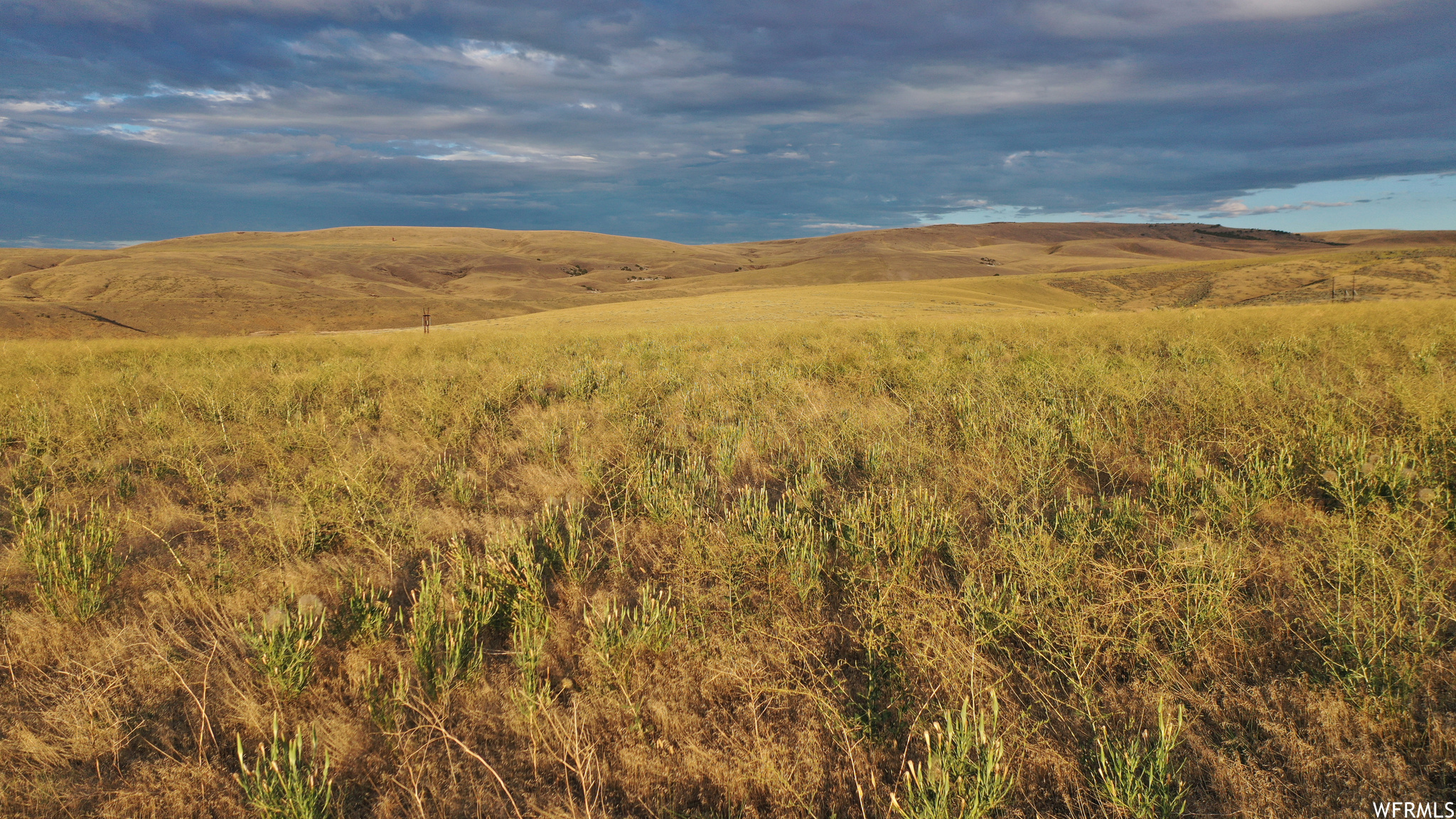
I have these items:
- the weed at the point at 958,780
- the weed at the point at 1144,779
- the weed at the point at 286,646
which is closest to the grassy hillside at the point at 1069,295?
the weed at the point at 286,646

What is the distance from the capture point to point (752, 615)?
10.6 feet

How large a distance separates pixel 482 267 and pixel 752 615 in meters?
115

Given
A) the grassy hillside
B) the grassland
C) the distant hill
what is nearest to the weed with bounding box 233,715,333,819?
the grassland

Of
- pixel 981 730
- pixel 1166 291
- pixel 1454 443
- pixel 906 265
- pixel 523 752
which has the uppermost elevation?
pixel 906 265

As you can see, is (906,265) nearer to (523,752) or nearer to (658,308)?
(658,308)

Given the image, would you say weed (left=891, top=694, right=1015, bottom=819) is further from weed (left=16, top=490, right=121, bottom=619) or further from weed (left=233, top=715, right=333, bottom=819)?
weed (left=16, top=490, right=121, bottom=619)

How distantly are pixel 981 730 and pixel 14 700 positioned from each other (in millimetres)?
3976

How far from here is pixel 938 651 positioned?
2779mm

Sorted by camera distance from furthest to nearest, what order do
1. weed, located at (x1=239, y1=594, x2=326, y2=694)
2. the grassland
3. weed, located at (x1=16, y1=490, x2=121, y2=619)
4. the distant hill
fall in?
the distant hill → weed, located at (x1=16, y1=490, x2=121, y2=619) → weed, located at (x1=239, y1=594, x2=326, y2=694) → the grassland

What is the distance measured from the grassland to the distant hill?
4101 cm

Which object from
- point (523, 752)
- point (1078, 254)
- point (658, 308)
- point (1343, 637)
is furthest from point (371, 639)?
point (1078, 254)

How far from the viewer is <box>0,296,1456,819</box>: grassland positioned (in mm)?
2326

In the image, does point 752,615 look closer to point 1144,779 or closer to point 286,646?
point 1144,779

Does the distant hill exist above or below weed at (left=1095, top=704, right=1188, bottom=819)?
above
